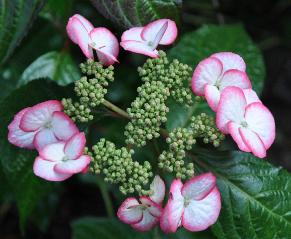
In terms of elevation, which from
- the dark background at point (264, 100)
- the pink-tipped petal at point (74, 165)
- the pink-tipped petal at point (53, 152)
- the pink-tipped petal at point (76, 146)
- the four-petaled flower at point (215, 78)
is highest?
the four-petaled flower at point (215, 78)

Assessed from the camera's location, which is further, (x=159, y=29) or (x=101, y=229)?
(x=101, y=229)

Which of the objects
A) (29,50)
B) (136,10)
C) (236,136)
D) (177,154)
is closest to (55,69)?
(29,50)

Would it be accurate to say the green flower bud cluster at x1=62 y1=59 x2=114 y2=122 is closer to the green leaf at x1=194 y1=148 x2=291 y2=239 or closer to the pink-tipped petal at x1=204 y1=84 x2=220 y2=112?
the pink-tipped petal at x1=204 y1=84 x2=220 y2=112

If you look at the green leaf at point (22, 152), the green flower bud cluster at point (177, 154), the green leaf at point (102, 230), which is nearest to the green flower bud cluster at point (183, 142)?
the green flower bud cluster at point (177, 154)

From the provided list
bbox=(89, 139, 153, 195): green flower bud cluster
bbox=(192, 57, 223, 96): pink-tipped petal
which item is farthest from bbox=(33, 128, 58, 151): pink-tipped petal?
bbox=(192, 57, 223, 96): pink-tipped petal

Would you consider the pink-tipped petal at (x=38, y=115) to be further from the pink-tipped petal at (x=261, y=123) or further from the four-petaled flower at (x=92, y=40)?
the pink-tipped petal at (x=261, y=123)

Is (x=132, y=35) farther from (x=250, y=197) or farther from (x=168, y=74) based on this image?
(x=250, y=197)

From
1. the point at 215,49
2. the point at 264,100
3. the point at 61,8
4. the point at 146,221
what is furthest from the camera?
the point at 264,100
